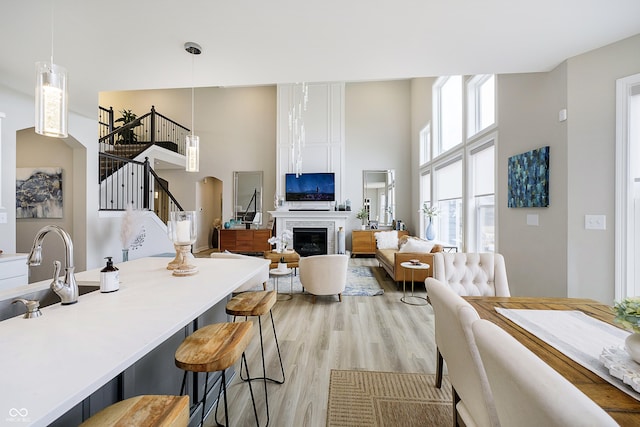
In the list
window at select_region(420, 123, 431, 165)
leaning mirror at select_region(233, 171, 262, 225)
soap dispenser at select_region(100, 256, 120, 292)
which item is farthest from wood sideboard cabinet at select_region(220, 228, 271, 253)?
soap dispenser at select_region(100, 256, 120, 292)

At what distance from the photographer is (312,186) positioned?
7.22 meters

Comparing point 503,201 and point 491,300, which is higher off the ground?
point 503,201

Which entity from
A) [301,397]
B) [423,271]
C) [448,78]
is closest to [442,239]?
[423,271]

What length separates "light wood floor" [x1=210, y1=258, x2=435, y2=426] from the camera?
5.84ft

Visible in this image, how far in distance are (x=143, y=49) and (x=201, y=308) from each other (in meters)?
2.67

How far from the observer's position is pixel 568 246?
2.57 m

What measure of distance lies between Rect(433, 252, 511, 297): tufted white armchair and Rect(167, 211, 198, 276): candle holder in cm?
179

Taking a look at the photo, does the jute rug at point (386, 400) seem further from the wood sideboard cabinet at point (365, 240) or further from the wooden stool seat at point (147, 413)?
the wood sideboard cabinet at point (365, 240)

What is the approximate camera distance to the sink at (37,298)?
1.14 meters

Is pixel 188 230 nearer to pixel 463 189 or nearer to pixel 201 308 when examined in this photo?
pixel 201 308

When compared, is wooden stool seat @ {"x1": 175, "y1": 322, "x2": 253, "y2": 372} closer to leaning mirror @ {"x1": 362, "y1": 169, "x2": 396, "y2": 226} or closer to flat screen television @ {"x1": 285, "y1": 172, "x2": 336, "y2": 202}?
flat screen television @ {"x1": 285, "y1": 172, "x2": 336, "y2": 202}

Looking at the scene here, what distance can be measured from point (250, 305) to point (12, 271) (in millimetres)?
2813

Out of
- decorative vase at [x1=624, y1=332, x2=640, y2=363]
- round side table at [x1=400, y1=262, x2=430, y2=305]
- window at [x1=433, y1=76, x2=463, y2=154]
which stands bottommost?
round side table at [x1=400, y1=262, x2=430, y2=305]

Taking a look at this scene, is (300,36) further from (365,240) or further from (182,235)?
(365,240)
